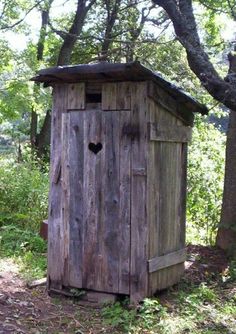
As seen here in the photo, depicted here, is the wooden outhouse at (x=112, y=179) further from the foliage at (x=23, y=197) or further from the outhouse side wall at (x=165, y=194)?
the foliage at (x=23, y=197)

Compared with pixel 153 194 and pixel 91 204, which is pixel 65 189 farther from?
pixel 153 194

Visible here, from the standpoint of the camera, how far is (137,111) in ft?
16.7

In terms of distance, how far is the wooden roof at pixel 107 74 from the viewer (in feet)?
15.8

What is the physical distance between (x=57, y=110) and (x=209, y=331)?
9.97ft

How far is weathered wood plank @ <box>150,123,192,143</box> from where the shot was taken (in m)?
5.15

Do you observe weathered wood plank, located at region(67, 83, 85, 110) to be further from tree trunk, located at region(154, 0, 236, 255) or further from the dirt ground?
the dirt ground

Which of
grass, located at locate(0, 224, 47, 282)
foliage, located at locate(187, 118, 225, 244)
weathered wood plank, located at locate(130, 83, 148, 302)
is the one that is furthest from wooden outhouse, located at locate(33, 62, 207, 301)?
foliage, located at locate(187, 118, 225, 244)

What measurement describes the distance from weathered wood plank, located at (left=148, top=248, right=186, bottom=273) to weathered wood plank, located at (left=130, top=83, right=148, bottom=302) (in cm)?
12

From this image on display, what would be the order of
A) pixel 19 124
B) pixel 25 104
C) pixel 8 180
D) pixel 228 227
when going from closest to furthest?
pixel 228 227 < pixel 8 180 < pixel 25 104 < pixel 19 124

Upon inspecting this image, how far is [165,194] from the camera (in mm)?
5527

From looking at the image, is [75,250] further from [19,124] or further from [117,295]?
[19,124]

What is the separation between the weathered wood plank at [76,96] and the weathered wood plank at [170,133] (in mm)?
900

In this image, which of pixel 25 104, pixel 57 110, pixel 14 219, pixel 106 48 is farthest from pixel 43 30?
pixel 57 110

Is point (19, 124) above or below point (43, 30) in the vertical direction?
below
